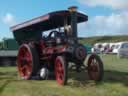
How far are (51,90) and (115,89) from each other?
1819 mm

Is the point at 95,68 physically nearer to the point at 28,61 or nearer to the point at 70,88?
the point at 70,88

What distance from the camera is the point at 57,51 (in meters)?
13.0

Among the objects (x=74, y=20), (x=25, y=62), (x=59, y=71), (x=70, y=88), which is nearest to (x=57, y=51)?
(x=59, y=71)

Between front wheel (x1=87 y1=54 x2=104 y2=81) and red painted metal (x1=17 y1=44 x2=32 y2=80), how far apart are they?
2.38m

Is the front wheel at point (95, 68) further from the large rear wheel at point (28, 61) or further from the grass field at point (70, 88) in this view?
the large rear wheel at point (28, 61)

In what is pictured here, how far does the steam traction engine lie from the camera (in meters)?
12.6

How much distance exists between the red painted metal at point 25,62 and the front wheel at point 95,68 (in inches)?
93.6

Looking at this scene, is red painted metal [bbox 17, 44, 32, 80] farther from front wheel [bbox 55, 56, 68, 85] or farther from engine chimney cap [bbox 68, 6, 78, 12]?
engine chimney cap [bbox 68, 6, 78, 12]

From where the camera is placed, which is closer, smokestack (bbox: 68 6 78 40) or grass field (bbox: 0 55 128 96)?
grass field (bbox: 0 55 128 96)

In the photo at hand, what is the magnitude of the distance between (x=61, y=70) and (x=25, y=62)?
332cm

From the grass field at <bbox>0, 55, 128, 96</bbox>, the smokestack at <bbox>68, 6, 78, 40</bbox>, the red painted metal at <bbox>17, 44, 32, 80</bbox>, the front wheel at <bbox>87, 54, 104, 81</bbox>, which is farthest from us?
the red painted metal at <bbox>17, 44, 32, 80</bbox>

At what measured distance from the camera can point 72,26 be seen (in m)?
13.0

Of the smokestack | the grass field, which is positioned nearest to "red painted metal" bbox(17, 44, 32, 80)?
the grass field

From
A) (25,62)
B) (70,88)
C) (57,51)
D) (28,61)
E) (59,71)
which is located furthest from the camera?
(25,62)
